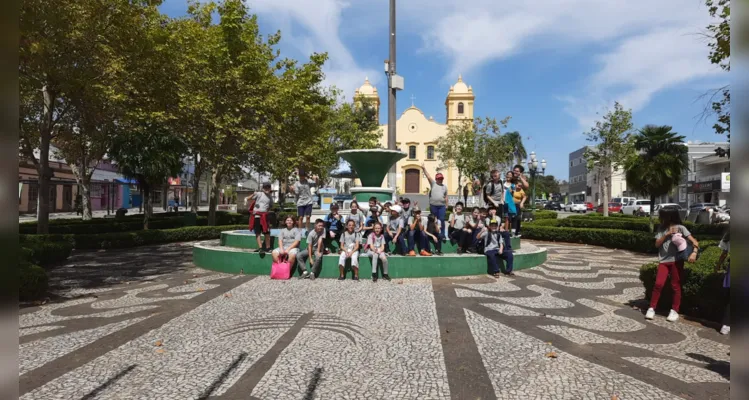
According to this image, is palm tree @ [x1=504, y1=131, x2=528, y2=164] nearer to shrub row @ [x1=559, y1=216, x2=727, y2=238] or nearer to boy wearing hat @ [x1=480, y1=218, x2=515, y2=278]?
shrub row @ [x1=559, y1=216, x2=727, y2=238]

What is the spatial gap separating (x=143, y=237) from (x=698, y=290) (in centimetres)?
1591

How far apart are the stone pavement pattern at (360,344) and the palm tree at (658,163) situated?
1542 cm

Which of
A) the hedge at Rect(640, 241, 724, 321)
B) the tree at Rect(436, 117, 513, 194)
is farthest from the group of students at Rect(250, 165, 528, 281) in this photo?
the tree at Rect(436, 117, 513, 194)

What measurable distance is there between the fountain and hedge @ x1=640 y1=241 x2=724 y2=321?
834 centimetres

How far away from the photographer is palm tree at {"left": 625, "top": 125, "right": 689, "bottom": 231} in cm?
2138

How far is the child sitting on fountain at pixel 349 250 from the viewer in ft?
29.5

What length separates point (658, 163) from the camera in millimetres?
21453

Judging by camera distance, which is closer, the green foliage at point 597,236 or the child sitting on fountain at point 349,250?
the child sitting on fountain at point 349,250

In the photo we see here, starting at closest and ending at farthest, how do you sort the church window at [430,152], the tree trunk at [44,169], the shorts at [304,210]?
1. the shorts at [304,210]
2. the tree trunk at [44,169]
3. the church window at [430,152]

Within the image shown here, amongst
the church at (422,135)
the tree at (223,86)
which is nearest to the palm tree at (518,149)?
the church at (422,135)

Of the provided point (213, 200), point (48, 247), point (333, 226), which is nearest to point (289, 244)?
point (333, 226)

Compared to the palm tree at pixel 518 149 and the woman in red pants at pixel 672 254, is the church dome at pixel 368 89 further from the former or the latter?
the woman in red pants at pixel 672 254

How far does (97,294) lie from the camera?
25.6ft

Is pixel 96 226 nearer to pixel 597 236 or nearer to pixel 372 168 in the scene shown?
pixel 372 168
